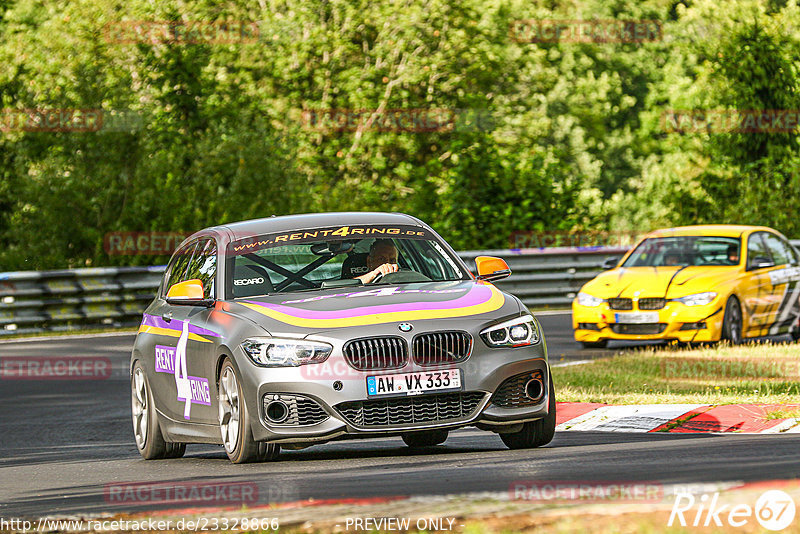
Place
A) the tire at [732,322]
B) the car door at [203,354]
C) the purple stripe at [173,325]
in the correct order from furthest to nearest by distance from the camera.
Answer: the tire at [732,322] → the purple stripe at [173,325] → the car door at [203,354]

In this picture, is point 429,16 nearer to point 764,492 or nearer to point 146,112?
point 146,112

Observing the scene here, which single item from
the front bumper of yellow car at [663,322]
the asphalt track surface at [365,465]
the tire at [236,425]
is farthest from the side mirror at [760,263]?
the tire at [236,425]

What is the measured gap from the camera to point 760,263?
63.1 feet

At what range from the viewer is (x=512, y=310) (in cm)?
969

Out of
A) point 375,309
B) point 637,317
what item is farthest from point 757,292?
point 375,309

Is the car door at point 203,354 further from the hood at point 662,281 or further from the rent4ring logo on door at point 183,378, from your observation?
the hood at point 662,281

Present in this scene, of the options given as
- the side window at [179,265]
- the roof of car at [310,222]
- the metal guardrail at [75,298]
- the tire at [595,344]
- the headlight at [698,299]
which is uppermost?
the roof of car at [310,222]

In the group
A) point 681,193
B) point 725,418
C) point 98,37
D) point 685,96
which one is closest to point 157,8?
point 98,37

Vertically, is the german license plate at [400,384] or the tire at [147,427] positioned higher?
the german license plate at [400,384]

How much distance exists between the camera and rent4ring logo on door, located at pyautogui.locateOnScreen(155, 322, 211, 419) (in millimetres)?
10188

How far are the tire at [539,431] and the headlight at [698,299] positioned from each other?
8.74 meters

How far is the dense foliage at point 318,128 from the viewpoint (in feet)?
92.2

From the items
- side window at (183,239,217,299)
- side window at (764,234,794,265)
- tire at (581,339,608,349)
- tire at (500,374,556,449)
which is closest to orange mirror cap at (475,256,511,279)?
tire at (500,374,556,449)

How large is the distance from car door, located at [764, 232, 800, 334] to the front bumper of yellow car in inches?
55.4
